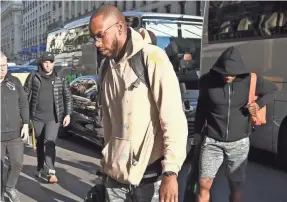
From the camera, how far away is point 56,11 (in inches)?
3068

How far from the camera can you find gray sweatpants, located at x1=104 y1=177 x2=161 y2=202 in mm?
Answer: 2479

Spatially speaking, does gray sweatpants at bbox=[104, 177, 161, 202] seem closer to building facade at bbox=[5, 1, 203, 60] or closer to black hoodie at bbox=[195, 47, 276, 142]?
black hoodie at bbox=[195, 47, 276, 142]

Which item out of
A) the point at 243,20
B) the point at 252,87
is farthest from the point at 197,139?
the point at 243,20

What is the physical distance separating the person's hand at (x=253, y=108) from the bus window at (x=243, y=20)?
3.68 meters

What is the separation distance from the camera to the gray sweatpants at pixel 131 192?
2479mm

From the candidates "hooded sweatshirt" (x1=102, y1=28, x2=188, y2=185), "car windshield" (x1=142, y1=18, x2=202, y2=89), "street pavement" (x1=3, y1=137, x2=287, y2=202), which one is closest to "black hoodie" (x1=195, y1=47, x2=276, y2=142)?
"street pavement" (x1=3, y1=137, x2=287, y2=202)

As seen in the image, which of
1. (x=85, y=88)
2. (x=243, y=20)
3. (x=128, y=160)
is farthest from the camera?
(x=85, y=88)

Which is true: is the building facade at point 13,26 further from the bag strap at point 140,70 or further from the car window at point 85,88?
the bag strap at point 140,70

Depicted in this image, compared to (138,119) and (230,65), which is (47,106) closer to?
(230,65)

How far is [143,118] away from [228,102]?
6.08 feet

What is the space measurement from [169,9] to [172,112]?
41.6 meters

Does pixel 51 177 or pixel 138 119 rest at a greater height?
pixel 138 119

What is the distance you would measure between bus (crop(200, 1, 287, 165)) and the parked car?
8.18 feet

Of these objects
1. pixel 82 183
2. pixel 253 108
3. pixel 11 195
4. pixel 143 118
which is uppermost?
pixel 143 118
